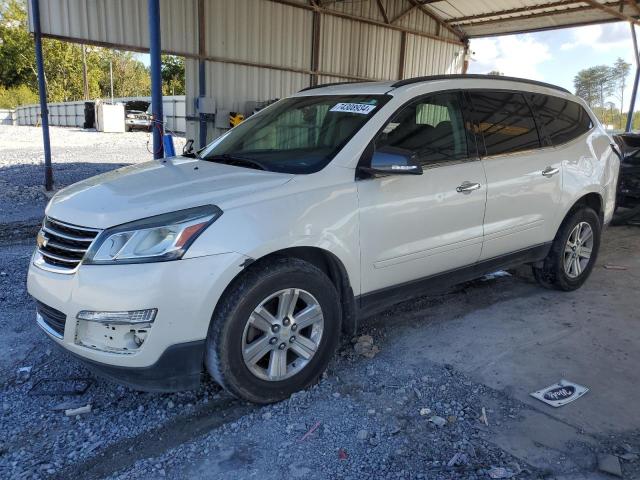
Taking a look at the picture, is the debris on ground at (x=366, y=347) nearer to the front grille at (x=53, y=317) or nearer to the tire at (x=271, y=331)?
the tire at (x=271, y=331)

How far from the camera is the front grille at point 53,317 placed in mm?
2760

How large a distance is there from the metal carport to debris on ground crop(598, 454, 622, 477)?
27.2 feet

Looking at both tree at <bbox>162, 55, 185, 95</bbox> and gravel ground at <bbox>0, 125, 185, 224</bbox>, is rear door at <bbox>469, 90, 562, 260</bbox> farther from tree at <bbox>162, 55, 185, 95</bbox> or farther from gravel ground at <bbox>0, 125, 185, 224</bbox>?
tree at <bbox>162, 55, 185, 95</bbox>

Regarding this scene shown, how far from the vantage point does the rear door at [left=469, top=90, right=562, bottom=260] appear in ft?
13.1

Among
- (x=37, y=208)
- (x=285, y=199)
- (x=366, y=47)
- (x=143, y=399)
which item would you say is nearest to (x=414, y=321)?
(x=285, y=199)

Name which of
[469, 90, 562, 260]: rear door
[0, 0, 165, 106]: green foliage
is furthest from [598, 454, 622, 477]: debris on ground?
[0, 0, 165, 106]: green foliage

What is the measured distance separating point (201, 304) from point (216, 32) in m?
9.82

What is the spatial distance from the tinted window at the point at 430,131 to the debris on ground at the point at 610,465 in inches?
78.5

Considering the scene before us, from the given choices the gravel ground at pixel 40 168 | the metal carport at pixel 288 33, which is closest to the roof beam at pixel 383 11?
the metal carport at pixel 288 33

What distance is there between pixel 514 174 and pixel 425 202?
1041 mm

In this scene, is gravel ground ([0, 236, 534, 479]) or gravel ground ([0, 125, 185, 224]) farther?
gravel ground ([0, 125, 185, 224])

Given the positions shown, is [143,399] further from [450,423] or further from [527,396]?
[527,396]

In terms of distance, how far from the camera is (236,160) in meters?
3.61

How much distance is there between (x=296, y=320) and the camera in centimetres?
302
